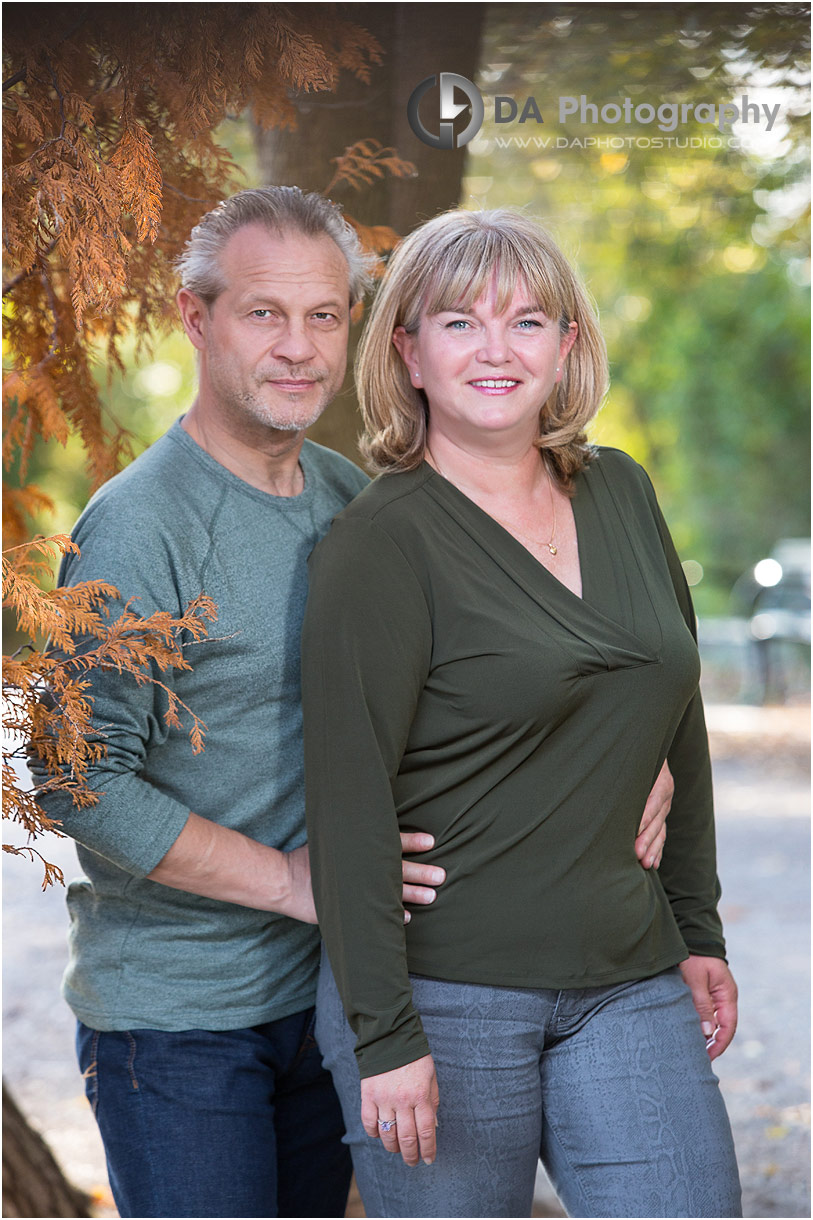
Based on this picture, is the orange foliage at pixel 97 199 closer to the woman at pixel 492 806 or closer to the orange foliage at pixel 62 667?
the orange foliage at pixel 62 667

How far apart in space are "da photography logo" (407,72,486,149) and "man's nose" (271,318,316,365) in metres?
0.51

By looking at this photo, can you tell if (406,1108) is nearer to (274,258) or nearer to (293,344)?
(293,344)

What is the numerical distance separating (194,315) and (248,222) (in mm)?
176

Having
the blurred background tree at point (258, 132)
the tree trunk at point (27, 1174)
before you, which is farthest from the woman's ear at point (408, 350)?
the tree trunk at point (27, 1174)

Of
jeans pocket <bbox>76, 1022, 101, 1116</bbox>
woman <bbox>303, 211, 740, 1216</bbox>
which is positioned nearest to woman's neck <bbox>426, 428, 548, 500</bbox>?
woman <bbox>303, 211, 740, 1216</bbox>

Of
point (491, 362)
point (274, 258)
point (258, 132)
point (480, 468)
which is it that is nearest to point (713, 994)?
point (480, 468)

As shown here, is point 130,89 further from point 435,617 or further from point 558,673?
point 558,673

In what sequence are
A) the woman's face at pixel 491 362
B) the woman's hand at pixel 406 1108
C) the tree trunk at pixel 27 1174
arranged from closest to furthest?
the woman's hand at pixel 406 1108 → the woman's face at pixel 491 362 → the tree trunk at pixel 27 1174

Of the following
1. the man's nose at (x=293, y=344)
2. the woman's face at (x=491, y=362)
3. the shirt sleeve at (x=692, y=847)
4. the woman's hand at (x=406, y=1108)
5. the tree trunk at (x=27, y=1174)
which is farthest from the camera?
the tree trunk at (x=27, y=1174)

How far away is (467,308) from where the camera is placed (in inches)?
66.9

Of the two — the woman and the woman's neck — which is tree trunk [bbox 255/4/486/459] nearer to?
the woman

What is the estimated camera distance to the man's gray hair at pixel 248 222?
6.10ft

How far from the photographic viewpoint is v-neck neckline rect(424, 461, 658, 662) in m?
1.67

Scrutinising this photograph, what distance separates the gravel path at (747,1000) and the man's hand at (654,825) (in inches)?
81.7
